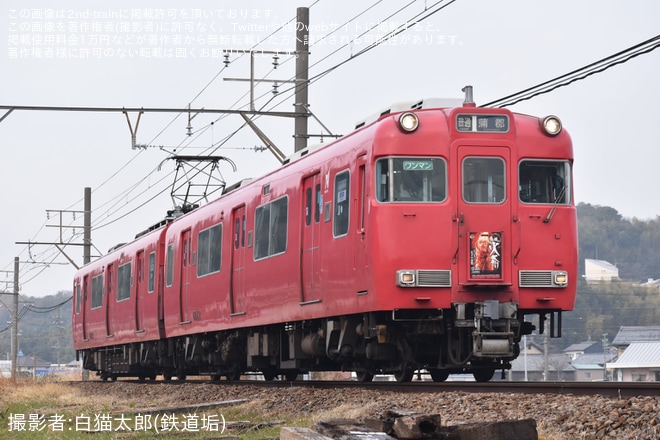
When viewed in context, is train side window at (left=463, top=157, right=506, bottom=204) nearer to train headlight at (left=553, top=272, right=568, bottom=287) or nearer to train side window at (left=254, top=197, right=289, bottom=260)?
train headlight at (left=553, top=272, right=568, bottom=287)

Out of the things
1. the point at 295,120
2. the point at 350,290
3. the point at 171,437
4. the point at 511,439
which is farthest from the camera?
the point at 295,120

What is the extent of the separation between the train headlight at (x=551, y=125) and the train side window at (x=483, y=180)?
71cm

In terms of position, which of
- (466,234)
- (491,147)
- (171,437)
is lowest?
(171,437)

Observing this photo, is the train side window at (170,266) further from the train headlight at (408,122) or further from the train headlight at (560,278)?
the train headlight at (560,278)

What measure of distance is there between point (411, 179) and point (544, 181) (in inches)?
63.6

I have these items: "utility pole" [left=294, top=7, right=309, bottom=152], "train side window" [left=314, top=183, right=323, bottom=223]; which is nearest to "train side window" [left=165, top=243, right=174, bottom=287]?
"utility pole" [left=294, top=7, right=309, bottom=152]

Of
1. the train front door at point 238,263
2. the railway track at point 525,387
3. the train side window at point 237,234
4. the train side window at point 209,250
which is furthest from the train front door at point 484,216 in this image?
the train side window at point 209,250

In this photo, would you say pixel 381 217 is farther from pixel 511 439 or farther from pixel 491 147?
pixel 511 439

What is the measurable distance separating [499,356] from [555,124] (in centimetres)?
287

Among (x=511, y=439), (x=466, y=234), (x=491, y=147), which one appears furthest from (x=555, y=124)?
(x=511, y=439)

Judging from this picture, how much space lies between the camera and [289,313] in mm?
15508

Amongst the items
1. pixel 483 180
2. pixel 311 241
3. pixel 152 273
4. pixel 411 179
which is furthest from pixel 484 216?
pixel 152 273

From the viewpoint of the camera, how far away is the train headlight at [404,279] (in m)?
12.6

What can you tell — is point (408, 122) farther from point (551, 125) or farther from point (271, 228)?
point (271, 228)
